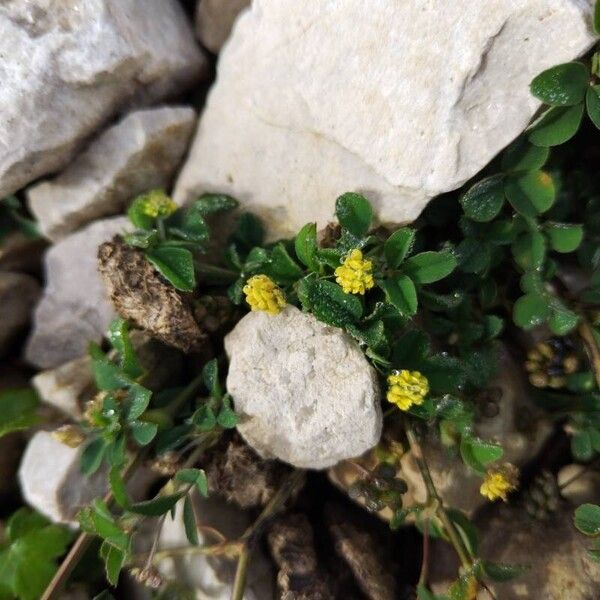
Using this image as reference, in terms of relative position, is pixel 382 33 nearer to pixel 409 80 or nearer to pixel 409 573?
pixel 409 80

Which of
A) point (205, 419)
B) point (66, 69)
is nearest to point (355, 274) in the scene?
point (205, 419)

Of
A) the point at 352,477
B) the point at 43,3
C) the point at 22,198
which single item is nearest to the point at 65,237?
the point at 22,198

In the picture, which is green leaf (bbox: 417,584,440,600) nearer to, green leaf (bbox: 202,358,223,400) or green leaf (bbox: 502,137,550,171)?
green leaf (bbox: 202,358,223,400)

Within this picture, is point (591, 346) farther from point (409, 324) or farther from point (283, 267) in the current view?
point (283, 267)

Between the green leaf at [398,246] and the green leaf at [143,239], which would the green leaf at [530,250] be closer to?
the green leaf at [398,246]

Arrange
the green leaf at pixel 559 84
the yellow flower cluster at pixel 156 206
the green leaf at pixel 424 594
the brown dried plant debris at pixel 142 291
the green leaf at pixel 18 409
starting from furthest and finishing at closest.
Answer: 1. the green leaf at pixel 18 409
2. the yellow flower cluster at pixel 156 206
3. the brown dried plant debris at pixel 142 291
4. the green leaf at pixel 424 594
5. the green leaf at pixel 559 84

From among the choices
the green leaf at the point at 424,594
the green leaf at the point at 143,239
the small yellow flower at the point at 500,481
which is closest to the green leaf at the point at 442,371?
the small yellow flower at the point at 500,481

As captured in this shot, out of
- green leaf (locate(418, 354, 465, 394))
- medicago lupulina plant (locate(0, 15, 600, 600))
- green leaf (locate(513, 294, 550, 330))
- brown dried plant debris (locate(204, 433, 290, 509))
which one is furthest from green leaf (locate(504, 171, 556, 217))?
brown dried plant debris (locate(204, 433, 290, 509))
